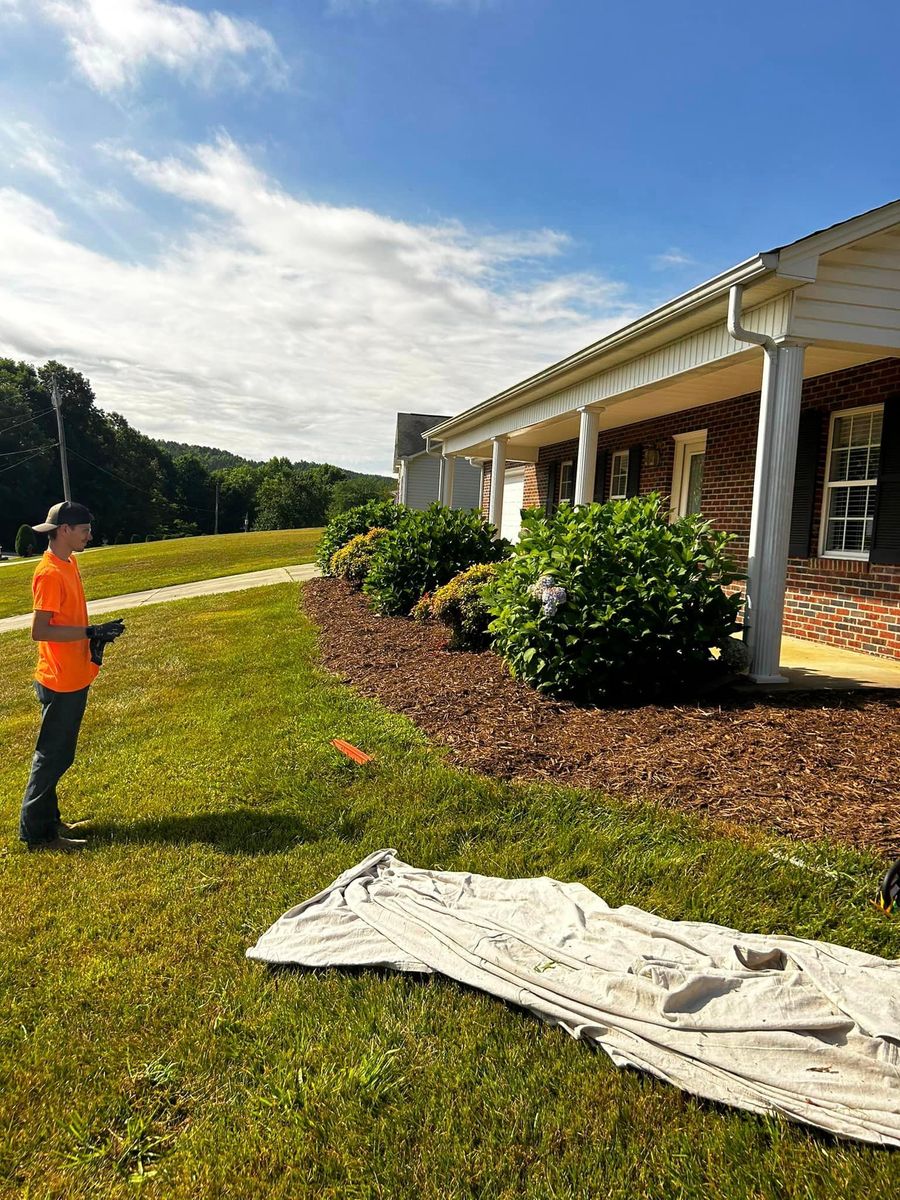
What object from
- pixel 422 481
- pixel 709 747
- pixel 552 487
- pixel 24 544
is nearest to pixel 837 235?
pixel 709 747

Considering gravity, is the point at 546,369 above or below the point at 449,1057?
above

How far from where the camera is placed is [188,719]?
642cm

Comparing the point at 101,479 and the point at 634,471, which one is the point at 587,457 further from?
the point at 101,479

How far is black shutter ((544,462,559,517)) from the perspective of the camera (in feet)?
52.1

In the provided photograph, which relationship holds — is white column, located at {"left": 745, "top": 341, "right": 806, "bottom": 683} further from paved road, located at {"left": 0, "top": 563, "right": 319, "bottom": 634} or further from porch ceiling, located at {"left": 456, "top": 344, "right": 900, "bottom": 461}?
paved road, located at {"left": 0, "top": 563, "right": 319, "bottom": 634}

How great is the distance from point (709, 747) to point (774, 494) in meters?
2.45

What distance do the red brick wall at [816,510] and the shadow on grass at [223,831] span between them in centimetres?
580

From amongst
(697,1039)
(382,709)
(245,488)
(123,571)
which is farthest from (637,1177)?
(245,488)

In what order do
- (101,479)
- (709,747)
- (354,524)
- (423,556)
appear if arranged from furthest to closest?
(101,479), (354,524), (423,556), (709,747)

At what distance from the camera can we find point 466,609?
26.2 feet

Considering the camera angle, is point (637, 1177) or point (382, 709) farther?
point (382, 709)

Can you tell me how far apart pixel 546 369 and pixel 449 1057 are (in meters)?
9.28

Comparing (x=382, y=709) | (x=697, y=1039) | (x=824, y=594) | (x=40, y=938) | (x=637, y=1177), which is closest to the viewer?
(x=637, y=1177)

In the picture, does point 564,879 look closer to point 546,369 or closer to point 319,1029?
point 319,1029
